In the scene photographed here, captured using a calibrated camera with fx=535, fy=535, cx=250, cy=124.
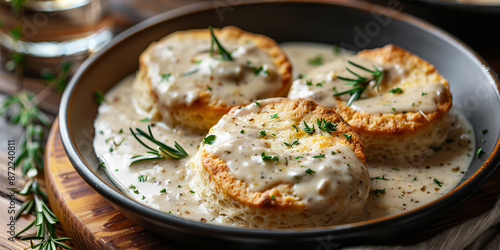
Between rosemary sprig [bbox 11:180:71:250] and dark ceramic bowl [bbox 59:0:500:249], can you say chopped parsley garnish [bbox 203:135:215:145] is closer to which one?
dark ceramic bowl [bbox 59:0:500:249]

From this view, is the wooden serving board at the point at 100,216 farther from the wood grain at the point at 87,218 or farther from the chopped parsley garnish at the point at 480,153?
the chopped parsley garnish at the point at 480,153

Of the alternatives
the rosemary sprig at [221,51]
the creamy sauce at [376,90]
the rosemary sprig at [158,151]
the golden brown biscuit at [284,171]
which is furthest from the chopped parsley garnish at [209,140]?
the rosemary sprig at [221,51]

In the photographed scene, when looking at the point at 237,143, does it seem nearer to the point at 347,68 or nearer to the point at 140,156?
the point at 140,156

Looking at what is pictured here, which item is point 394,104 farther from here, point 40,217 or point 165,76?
point 40,217

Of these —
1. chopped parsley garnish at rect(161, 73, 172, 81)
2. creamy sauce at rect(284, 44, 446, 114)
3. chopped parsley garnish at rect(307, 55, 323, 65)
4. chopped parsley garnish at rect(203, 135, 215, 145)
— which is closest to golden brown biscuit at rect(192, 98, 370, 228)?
chopped parsley garnish at rect(203, 135, 215, 145)


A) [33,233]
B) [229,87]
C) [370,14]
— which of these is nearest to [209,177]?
[229,87]

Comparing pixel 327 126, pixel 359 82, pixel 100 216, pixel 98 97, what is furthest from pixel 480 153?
pixel 98 97
